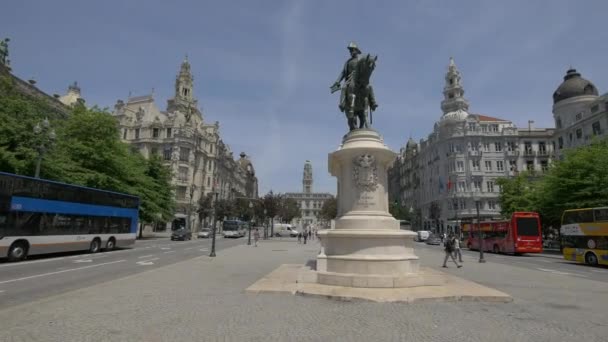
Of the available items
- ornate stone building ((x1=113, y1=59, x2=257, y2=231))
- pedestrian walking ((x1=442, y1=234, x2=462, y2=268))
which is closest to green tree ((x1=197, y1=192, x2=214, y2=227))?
ornate stone building ((x1=113, y1=59, x2=257, y2=231))

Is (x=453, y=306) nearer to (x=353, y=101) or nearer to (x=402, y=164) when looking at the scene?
(x=353, y=101)

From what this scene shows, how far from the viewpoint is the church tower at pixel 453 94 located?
76581 mm

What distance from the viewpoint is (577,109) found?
195 ft

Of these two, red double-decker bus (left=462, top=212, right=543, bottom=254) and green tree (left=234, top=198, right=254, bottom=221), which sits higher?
green tree (left=234, top=198, right=254, bottom=221)

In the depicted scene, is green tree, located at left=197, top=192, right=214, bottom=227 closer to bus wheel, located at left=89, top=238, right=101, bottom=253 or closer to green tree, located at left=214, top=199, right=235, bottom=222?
green tree, located at left=214, top=199, right=235, bottom=222

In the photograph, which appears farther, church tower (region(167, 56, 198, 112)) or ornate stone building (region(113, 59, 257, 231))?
church tower (region(167, 56, 198, 112))

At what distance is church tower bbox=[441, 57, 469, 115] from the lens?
251ft

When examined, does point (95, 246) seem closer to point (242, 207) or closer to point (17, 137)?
point (17, 137)

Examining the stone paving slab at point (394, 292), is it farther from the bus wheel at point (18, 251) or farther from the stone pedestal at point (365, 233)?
the bus wheel at point (18, 251)

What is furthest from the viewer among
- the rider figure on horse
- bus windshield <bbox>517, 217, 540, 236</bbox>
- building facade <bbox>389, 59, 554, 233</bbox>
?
building facade <bbox>389, 59, 554, 233</bbox>

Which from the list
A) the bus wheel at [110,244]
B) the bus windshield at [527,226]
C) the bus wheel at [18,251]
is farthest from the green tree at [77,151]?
the bus windshield at [527,226]

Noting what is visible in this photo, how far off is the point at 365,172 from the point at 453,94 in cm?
7560

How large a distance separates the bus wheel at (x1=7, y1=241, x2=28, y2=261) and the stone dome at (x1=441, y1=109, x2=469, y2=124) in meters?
69.9

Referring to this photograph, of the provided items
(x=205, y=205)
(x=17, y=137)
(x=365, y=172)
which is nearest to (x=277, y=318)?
(x=365, y=172)
